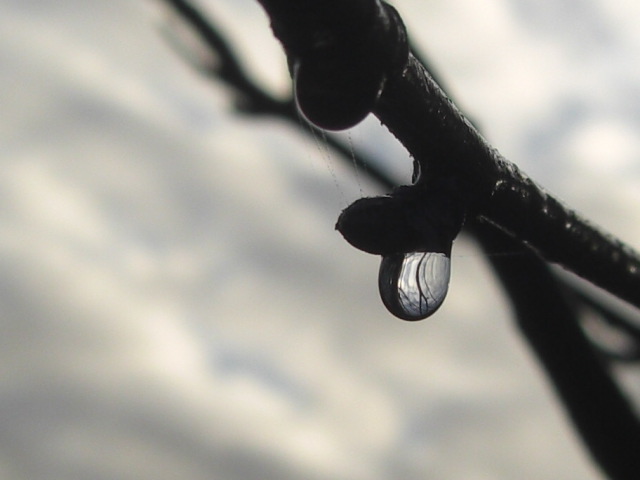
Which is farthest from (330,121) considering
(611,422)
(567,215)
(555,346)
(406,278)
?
(611,422)

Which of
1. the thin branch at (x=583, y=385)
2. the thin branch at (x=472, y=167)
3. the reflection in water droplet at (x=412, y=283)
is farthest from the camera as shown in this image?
the thin branch at (x=583, y=385)

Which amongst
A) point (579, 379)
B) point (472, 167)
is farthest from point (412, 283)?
point (579, 379)

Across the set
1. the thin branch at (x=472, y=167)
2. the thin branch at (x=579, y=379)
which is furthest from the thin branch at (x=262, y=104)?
the thin branch at (x=472, y=167)

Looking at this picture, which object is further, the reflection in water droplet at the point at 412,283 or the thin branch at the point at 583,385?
the thin branch at the point at 583,385

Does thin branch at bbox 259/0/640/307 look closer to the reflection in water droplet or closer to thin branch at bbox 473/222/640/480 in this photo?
the reflection in water droplet

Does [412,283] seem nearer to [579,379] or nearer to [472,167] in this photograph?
[472,167]

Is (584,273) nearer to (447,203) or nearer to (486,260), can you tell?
(447,203)

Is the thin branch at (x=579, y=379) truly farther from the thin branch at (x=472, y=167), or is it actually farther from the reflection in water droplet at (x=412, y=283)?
the reflection in water droplet at (x=412, y=283)

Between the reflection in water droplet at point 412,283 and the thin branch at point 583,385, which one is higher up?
the thin branch at point 583,385

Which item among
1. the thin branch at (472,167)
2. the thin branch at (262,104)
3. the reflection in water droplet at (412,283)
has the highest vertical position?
the thin branch at (262,104)

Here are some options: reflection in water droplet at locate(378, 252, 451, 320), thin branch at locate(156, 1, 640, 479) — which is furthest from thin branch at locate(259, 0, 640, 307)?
thin branch at locate(156, 1, 640, 479)

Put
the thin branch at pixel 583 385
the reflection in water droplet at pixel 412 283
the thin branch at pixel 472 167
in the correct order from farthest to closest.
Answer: the thin branch at pixel 583 385 < the reflection in water droplet at pixel 412 283 < the thin branch at pixel 472 167
